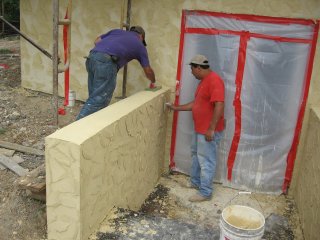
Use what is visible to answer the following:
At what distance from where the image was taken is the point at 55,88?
4566 millimetres

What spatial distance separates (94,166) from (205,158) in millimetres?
2378

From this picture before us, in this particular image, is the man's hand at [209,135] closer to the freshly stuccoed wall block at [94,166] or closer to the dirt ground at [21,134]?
the freshly stuccoed wall block at [94,166]

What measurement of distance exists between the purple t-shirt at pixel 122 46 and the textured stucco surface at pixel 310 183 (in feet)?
7.92

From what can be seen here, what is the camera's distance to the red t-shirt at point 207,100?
4699 mm

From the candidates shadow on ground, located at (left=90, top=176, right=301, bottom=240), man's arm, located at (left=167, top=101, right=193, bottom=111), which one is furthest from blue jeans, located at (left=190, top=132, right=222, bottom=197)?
man's arm, located at (left=167, top=101, right=193, bottom=111)

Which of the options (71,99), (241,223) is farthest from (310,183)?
(71,99)

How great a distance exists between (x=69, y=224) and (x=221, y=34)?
3352 millimetres

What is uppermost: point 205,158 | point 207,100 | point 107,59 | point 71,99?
point 107,59

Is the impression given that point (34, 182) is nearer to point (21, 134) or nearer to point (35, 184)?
point (35, 184)

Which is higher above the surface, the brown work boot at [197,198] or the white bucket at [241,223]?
the white bucket at [241,223]

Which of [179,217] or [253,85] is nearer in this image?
[179,217]

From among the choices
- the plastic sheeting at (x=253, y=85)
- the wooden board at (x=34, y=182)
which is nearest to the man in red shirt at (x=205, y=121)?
the plastic sheeting at (x=253, y=85)

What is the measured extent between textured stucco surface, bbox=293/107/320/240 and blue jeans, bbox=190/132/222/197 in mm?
1221

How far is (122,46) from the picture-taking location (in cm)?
482
